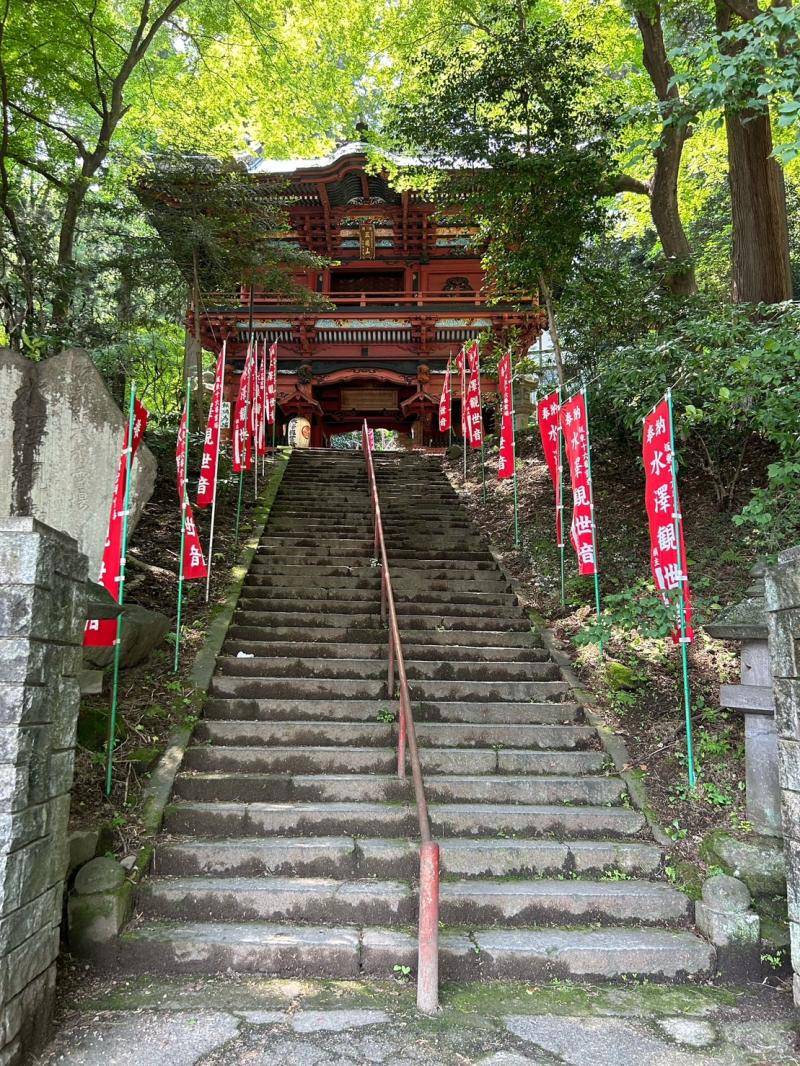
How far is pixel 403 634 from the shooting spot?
682 centimetres

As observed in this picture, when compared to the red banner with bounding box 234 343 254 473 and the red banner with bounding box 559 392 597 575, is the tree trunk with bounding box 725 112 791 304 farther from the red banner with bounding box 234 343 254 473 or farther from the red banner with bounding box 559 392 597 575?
the red banner with bounding box 234 343 254 473

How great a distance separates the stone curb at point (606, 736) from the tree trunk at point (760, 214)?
5369mm

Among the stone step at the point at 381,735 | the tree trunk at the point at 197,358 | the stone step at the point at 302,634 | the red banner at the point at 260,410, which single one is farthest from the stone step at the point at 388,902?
the red banner at the point at 260,410

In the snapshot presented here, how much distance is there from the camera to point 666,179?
10.2 m

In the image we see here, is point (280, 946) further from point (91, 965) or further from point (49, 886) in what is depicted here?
point (49, 886)

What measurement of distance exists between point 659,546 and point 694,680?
1325mm

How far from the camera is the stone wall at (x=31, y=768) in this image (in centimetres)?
258

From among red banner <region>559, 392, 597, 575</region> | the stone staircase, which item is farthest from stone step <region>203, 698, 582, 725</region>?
red banner <region>559, 392, 597, 575</region>

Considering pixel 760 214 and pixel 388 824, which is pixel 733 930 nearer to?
pixel 388 824

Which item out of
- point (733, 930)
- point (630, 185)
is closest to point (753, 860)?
point (733, 930)

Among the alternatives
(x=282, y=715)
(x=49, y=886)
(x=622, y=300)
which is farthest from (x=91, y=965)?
(x=622, y=300)

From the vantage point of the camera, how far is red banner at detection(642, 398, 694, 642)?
483 centimetres

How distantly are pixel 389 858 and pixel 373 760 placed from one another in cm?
92

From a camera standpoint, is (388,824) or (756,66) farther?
(756,66)
